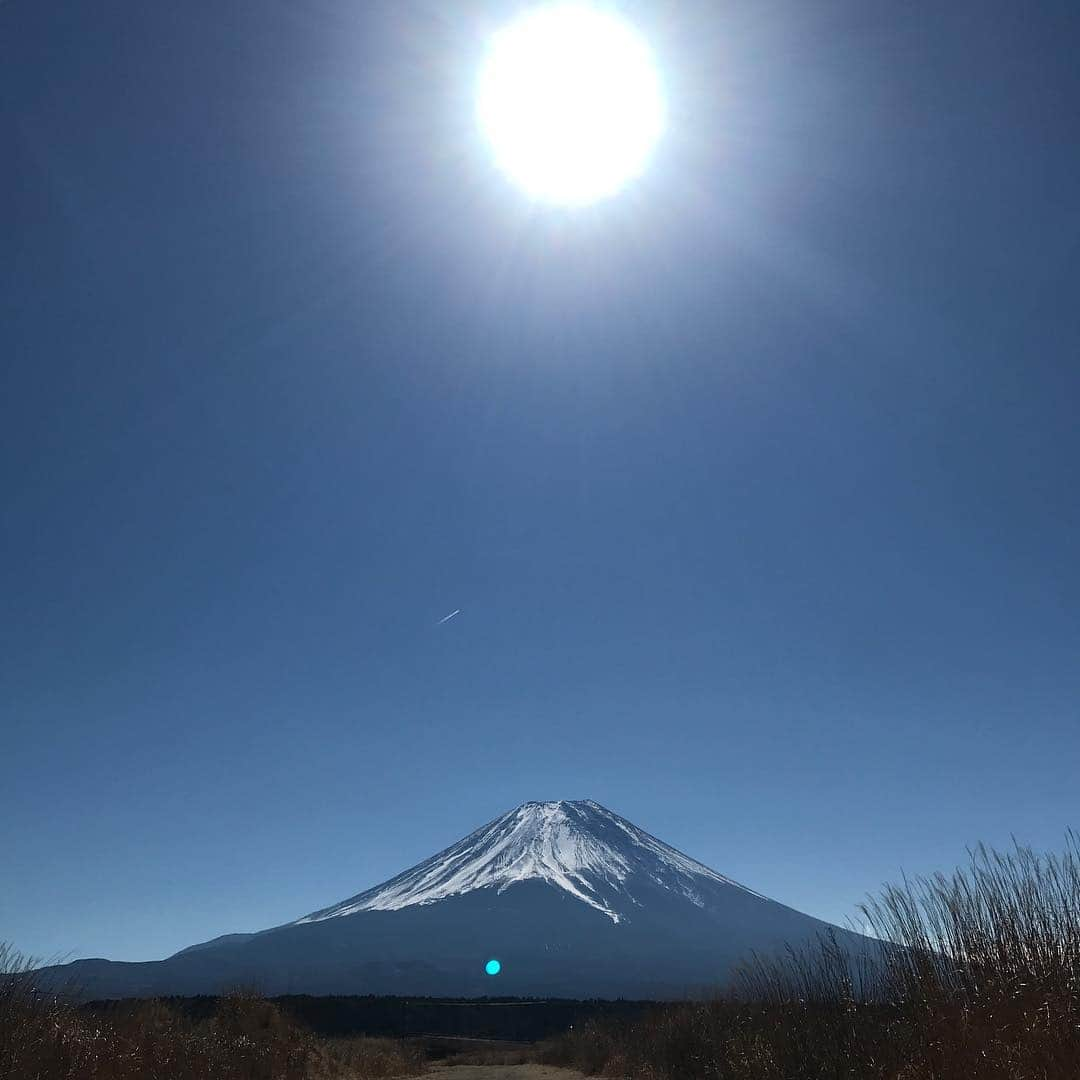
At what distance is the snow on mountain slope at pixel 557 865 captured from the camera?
454 feet

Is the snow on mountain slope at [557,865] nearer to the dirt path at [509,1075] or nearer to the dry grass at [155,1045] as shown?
the dirt path at [509,1075]

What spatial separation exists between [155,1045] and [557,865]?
142180 millimetres

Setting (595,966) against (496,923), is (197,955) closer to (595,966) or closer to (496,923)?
(496,923)

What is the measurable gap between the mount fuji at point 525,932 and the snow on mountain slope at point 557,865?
0.36 m

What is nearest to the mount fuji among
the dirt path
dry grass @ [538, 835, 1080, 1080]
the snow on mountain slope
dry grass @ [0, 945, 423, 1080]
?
the snow on mountain slope

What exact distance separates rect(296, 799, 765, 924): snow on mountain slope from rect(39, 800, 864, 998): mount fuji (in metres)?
0.36

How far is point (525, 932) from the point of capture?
11925cm

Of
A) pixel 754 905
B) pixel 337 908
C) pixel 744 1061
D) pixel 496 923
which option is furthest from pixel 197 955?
pixel 744 1061

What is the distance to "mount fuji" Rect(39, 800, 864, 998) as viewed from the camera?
100 meters

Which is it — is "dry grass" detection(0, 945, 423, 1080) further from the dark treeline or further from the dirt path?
the dark treeline

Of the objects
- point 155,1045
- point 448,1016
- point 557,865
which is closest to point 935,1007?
point 155,1045

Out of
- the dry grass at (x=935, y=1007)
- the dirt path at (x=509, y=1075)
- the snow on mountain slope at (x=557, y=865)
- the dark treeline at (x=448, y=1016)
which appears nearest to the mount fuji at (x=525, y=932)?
the snow on mountain slope at (x=557, y=865)

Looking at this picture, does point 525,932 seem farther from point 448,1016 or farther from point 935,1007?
point 935,1007

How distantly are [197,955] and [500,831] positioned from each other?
59.2 m
